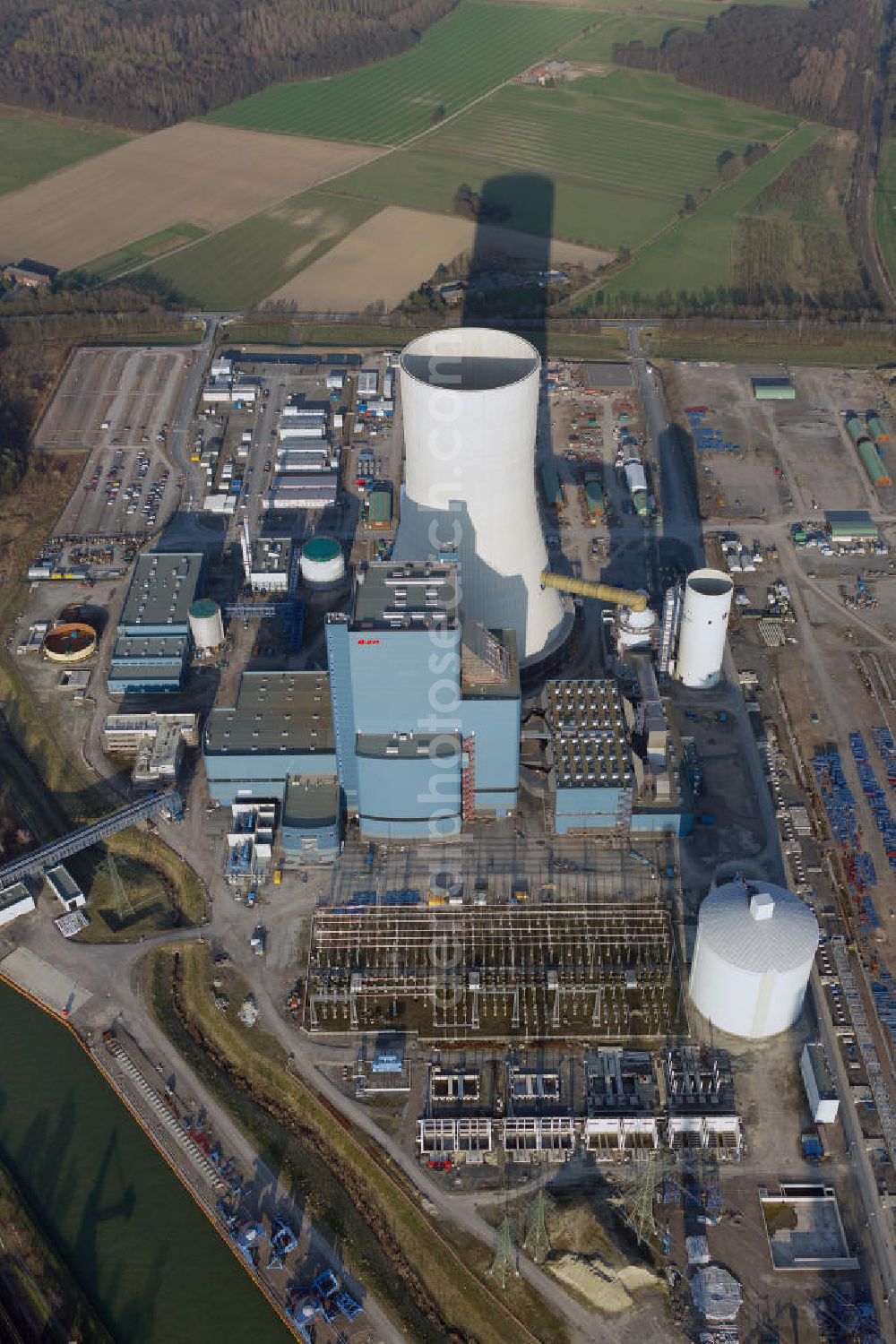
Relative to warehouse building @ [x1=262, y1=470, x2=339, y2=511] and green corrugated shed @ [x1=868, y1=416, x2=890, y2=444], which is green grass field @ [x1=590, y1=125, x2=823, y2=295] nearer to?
green corrugated shed @ [x1=868, y1=416, x2=890, y2=444]

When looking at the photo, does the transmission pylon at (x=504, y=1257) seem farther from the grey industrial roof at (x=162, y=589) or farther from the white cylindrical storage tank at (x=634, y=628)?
the grey industrial roof at (x=162, y=589)

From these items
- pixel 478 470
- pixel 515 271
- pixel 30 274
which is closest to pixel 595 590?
pixel 478 470

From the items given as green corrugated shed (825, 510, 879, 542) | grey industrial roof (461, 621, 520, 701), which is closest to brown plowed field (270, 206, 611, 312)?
green corrugated shed (825, 510, 879, 542)

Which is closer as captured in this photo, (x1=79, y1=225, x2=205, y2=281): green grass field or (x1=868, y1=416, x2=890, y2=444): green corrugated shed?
(x1=868, y1=416, x2=890, y2=444): green corrugated shed

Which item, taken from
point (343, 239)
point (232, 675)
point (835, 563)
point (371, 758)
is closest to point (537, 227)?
point (343, 239)

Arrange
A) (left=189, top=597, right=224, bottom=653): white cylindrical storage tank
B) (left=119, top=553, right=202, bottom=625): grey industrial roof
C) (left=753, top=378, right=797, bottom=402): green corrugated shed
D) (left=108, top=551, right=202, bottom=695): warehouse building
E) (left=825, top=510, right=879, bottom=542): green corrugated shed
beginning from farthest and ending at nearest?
1. (left=753, top=378, right=797, bottom=402): green corrugated shed
2. (left=825, top=510, right=879, bottom=542): green corrugated shed
3. (left=119, top=553, right=202, bottom=625): grey industrial roof
4. (left=189, top=597, right=224, bottom=653): white cylindrical storage tank
5. (left=108, top=551, right=202, bottom=695): warehouse building

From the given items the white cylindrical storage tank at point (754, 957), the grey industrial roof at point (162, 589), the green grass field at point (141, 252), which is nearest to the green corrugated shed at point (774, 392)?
the grey industrial roof at point (162, 589)

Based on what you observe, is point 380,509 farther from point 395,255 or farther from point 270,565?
point 395,255
